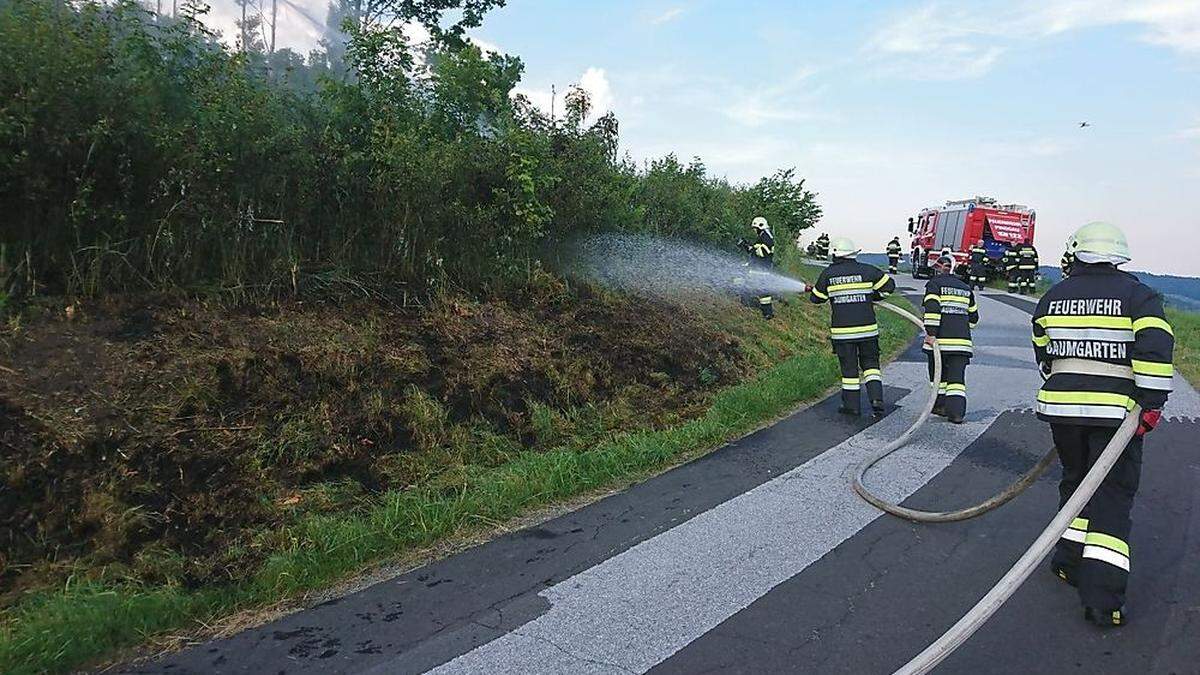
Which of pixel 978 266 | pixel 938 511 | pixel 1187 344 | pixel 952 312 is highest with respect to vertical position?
pixel 978 266

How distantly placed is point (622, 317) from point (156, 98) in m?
4.98

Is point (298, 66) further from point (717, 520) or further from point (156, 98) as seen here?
point (717, 520)

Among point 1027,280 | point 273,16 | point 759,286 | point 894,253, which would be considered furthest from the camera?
point 894,253

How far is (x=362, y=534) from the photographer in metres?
4.08

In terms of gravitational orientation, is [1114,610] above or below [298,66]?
below

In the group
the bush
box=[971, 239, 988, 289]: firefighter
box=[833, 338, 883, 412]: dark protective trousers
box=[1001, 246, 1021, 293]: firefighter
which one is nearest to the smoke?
the bush

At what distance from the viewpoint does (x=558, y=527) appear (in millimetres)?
4461

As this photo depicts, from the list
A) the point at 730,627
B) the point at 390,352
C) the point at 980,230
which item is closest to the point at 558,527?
the point at 730,627

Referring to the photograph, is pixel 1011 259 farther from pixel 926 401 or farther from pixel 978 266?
pixel 926 401

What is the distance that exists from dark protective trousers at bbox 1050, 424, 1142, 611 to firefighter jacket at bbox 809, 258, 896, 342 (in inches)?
142

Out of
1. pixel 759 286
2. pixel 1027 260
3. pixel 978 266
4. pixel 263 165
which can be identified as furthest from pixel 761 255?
pixel 1027 260

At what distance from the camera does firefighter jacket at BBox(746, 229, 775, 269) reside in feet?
43.7

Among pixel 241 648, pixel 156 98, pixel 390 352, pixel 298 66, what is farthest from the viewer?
pixel 298 66

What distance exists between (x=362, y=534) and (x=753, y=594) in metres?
2.15
